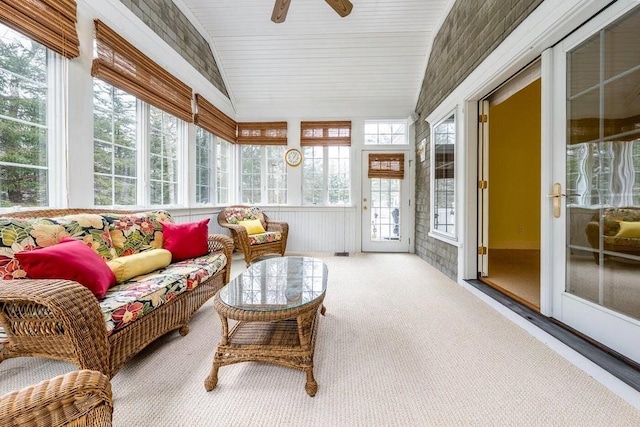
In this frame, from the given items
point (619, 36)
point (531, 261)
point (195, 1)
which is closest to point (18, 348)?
point (619, 36)

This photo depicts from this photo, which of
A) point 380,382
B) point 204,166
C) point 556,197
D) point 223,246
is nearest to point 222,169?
point 204,166

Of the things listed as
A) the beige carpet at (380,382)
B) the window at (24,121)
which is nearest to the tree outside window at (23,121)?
the window at (24,121)

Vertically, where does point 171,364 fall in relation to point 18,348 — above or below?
below

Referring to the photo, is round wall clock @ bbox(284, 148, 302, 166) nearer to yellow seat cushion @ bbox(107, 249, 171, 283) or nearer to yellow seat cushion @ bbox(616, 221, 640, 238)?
yellow seat cushion @ bbox(107, 249, 171, 283)

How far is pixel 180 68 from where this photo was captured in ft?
10.1

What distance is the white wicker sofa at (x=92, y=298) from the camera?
3.54 feet

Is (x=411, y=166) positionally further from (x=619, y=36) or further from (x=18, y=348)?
(x=18, y=348)

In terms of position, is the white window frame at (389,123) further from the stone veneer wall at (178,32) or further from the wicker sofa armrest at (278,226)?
the stone veneer wall at (178,32)

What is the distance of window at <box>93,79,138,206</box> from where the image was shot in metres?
2.17

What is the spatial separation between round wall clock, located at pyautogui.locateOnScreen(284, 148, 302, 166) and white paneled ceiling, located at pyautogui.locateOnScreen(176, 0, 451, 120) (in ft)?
2.14

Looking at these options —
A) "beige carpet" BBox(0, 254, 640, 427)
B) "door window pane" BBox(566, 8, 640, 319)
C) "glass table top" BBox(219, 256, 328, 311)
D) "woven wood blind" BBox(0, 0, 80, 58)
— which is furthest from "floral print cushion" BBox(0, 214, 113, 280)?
"door window pane" BBox(566, 8, 640, 319)

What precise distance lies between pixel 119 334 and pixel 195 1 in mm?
3933

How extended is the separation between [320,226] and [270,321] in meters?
3.52

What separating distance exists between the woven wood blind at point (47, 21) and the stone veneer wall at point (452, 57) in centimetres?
334
